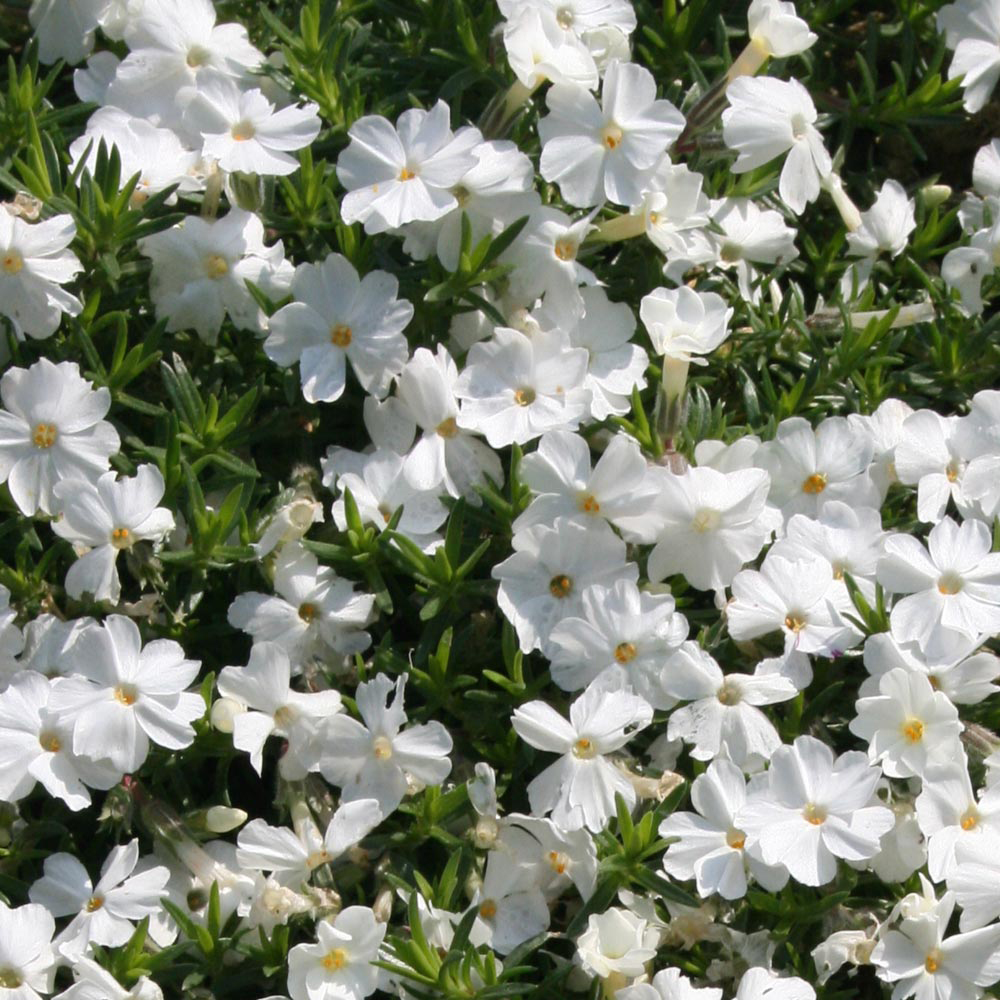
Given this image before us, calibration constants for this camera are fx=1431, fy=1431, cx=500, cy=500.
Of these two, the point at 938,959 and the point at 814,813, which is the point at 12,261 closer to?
the point at 814,813

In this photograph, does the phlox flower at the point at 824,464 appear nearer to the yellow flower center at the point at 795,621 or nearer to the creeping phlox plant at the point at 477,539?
the creeping phlox plant at the point at 477,539

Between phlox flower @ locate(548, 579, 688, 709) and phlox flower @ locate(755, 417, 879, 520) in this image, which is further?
phlox flower @ locate(755, 417, 879, 520)

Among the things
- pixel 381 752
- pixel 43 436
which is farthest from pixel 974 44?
pixel 43 436

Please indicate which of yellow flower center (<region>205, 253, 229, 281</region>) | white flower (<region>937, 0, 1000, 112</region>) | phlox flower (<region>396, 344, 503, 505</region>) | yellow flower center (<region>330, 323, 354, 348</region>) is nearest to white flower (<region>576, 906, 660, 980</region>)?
phlox flower (<region>396, 344, 503, 505</region>)

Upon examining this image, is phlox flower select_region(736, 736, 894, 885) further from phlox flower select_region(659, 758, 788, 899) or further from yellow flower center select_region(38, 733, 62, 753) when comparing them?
yellow flower center select_region(38, 733, 62, 753)

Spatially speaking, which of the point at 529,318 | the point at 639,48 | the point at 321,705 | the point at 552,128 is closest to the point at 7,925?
the point at 321,705

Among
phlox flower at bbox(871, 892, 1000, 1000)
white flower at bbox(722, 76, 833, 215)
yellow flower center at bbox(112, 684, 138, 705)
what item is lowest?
phlox flower at bbox(871, 892, 1000, 1000)

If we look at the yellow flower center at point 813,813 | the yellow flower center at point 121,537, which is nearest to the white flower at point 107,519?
the yellow flower center at point 121,537
